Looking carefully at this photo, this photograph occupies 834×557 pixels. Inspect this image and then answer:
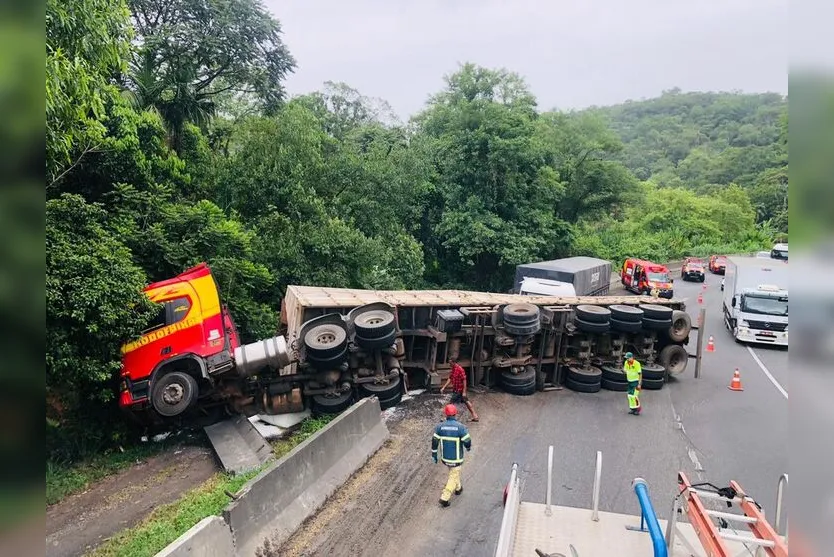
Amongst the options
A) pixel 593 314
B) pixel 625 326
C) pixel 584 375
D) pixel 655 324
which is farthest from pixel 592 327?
pixel 655 324

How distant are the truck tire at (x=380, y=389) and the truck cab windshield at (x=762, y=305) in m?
14.4

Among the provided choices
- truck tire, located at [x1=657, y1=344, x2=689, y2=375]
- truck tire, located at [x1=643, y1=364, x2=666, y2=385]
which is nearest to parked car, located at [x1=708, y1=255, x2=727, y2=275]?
truck tire, located at [x1=657, y1=344, x2=689, y2=375]

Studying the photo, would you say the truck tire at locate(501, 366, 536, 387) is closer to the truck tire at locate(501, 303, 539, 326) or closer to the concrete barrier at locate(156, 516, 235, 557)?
the truck tire at locate(501, 303, 539, 326)

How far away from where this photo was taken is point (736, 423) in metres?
11.2

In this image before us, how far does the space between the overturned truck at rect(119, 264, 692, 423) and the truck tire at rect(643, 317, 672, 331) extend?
0.03 m

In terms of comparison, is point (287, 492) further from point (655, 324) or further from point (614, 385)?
point (655, 324)

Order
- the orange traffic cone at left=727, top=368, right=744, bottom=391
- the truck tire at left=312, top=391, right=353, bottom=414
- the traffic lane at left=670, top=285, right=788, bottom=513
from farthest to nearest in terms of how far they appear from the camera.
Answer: the orange traffic cone at left=727, top=368, right=744, bottom=391 < the truck tire at left=312, top=391, right=353, bottom=414 < the traffic lane at left=670, top=285, right=788, bottom=513

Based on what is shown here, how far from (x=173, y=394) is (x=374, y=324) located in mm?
3840

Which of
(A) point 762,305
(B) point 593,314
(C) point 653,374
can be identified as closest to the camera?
(B) point 593,314

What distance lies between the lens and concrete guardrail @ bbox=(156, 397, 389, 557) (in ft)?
17.6

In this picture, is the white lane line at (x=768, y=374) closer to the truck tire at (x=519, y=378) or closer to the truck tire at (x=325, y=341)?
the truck tire at (x=519, y=378)

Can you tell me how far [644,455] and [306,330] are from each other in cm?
659
